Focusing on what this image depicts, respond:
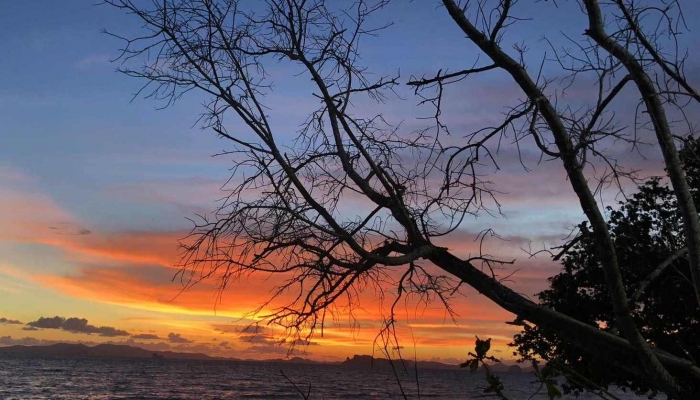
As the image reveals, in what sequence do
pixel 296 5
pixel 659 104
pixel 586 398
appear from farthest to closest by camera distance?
pixel 586 398
pixel 296 5
pixel 659 104

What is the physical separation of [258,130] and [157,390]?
69668 millimetres

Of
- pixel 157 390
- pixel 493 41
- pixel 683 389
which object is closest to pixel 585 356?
pixel 683 389

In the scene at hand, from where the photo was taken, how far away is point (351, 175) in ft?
15.5

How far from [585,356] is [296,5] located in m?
15.8

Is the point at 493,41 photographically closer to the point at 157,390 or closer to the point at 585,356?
the point at 585,356

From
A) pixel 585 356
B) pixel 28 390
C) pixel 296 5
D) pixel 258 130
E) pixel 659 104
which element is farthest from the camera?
pixel 28 390

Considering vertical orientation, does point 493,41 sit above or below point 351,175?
above

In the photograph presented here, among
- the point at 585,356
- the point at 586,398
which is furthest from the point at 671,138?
the point at 586,398

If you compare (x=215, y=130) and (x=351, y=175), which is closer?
(x=215, y=130)

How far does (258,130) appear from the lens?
4.17m

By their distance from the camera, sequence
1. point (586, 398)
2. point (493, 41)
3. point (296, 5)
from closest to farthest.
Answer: point (493, 41) → point (296, 5) → point (586, 398)

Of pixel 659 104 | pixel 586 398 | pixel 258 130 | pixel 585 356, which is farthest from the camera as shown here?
pixel 586 398

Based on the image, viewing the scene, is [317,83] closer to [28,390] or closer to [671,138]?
[671,138]

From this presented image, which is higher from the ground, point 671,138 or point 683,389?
point 671,138
